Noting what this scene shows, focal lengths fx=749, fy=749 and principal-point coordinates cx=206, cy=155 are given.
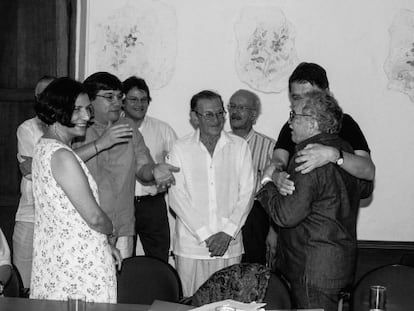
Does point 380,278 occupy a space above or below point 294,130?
below

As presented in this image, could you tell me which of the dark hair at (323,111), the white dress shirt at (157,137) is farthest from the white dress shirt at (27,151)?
the dark hair at (323,111)

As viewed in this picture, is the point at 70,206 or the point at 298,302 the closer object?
the point at 70,206

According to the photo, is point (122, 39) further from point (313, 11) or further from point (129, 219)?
point (129, 219)

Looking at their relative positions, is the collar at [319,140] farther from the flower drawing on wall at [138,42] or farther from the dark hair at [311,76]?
the flower drawing on wall at [138,42]

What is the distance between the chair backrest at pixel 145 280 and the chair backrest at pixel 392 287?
3.00ft

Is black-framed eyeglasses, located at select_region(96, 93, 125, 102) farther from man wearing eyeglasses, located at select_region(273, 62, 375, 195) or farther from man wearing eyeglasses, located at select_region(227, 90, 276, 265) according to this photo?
man wearing eyeglasses, located at select_region(227, 90, 276, 265)

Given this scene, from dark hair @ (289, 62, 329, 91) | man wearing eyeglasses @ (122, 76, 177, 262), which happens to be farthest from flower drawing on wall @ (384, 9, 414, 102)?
dark hair @ (289, 62, 329, 91)

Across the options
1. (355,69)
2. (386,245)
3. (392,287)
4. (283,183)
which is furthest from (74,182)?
(386,245)

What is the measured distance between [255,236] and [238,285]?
2.60m

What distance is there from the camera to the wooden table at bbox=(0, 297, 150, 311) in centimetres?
304

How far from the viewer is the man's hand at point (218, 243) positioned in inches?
182

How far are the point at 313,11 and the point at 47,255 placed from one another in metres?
3.44

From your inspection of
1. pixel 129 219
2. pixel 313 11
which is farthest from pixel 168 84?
pixel 129 219

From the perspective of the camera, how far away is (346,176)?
3717 mm
